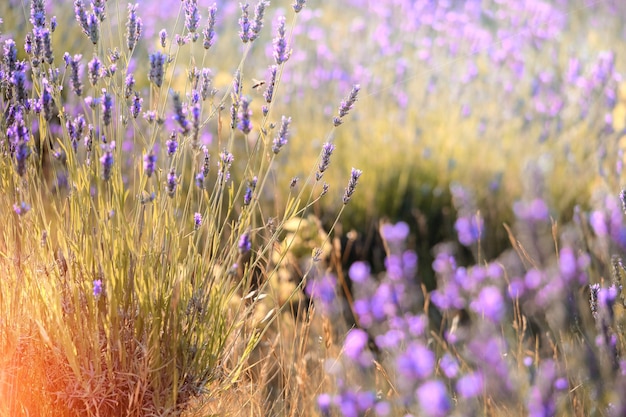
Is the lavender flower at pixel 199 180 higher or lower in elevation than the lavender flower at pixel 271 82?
lower

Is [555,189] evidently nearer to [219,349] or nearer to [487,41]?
[487,41]

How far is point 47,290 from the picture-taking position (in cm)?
171

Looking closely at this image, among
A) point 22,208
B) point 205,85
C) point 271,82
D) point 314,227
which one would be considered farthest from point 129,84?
point 314,227

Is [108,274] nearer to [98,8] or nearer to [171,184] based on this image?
[171,184]

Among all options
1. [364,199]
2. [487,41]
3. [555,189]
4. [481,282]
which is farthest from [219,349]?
[487,41]

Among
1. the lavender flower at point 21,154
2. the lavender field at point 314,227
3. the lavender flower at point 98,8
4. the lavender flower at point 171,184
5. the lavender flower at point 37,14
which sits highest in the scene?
the lavender flower at point 98,8

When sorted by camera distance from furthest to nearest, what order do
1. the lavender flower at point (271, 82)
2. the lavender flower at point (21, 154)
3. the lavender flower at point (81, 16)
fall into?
the lavender flower at point (271, 82)
the lavender flower at point (81, 16)
the lavender flower at point (21, 154)

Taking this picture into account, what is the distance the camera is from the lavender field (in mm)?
1628

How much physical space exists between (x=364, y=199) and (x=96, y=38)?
2.49 meters

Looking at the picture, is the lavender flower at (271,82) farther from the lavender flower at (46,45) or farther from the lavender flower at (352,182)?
the lavender flower at (46,45)

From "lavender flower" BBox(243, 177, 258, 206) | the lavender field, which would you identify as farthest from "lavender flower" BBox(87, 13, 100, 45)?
"lavender flower" BBox(243, 177, 258, 206)

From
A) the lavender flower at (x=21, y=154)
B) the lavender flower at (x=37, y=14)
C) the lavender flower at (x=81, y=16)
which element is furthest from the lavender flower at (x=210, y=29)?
the lavender flower at (x=21, y=154)

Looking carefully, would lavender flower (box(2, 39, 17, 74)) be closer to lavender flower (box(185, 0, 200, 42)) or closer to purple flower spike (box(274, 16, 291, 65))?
lavender flower (box(185, 0, 200, 42))

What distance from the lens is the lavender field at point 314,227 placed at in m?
1.63
